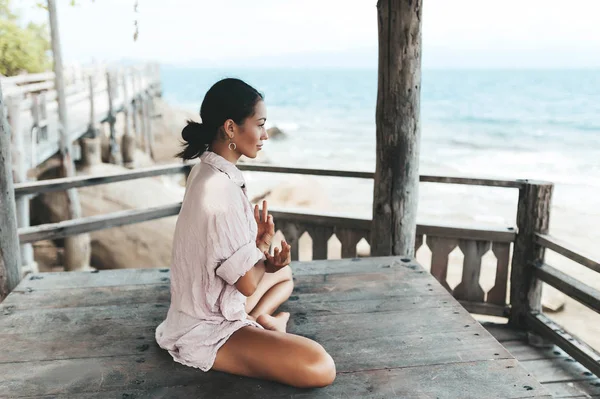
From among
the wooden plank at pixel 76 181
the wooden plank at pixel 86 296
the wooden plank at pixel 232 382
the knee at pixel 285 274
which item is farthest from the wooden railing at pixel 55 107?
the wooden plank at pixel 232 382

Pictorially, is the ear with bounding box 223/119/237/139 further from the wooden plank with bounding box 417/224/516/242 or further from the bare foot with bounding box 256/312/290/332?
the wooden plank with bounding box 417/224/516/242

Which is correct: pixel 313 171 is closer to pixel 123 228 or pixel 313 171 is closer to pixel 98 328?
pixel 98 328

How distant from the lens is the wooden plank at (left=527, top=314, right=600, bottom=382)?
2.80 m

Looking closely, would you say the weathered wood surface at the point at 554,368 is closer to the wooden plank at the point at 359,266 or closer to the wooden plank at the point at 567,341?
the wooden plank at the point at 567,341

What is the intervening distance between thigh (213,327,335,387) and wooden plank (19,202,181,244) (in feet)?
5.82

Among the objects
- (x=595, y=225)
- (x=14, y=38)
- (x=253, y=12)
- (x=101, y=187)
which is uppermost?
(x=253, y=12)

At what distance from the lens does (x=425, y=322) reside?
7.72ft

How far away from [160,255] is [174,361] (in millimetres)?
4900

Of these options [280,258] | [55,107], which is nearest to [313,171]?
[280,258]

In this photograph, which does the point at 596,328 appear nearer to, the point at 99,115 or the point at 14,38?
the point at 99,115

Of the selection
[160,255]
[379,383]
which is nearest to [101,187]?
[160,255]

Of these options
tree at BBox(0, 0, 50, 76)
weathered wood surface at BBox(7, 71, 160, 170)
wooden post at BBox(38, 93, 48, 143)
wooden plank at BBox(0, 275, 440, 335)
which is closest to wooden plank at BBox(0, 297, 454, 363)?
wooden plank at BBox(0, 275, 440, 335)

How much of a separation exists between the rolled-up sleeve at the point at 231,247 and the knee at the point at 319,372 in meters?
0.38

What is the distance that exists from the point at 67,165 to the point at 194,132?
7.14 meters
